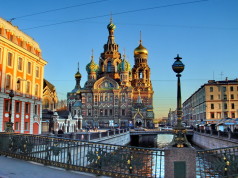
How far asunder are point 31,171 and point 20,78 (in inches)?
A: 936

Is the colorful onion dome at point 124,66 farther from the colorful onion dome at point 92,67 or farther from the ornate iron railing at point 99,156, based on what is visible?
the ornate iron railing at point 99,156

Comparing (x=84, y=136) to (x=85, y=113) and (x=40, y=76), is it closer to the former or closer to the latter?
(x=40, y=76)

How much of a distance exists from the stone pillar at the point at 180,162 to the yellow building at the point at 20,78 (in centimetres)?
2125

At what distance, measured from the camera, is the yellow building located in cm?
2820

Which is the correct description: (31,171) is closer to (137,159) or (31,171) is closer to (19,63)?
(137,159)

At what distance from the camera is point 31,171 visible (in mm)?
9555

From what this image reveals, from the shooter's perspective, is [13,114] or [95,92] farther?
[95,92]

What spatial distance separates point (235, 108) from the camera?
6819 cm

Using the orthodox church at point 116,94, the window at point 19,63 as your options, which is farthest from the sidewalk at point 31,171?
the orthodox church at point 116,94

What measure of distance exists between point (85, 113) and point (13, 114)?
183ft

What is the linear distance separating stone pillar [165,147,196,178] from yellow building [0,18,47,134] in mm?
21249

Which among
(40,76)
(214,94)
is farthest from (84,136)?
(214,94)

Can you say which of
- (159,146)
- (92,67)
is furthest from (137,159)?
(92,67)

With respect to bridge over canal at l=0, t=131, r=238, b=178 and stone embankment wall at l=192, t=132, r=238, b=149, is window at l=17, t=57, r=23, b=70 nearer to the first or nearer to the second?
bridge over canal at l=0, t=131, r=238, b=178
